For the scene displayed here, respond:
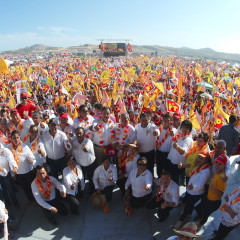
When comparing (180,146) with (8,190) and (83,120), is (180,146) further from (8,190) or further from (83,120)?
(8,190)

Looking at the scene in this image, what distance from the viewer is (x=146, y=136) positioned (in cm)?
448

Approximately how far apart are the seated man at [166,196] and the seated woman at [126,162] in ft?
2.14

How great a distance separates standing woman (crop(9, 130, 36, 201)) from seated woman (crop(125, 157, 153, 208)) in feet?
5.77

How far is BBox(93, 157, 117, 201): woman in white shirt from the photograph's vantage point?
14.1 feet

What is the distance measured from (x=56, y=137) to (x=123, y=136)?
1279 mm

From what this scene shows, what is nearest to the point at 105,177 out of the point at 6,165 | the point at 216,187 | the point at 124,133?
the point at 124,133

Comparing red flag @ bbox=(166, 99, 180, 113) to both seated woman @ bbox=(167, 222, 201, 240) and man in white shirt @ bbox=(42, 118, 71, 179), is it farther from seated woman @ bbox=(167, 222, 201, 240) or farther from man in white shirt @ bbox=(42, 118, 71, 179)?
seated woman @ bbox=(167, 222, 201, 240)

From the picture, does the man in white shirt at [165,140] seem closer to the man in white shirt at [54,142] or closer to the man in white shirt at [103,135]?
the man in white shirt at [103,135]

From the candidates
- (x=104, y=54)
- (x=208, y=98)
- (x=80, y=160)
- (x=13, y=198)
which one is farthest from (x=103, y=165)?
(x=104, y=54)

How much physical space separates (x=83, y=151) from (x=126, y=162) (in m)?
0.84

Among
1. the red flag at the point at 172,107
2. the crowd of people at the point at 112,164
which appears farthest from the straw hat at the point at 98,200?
the red flag at the point at 172,107

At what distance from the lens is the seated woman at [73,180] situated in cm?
411

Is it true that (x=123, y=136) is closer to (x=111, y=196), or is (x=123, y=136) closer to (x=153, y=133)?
(x=153, y=133)

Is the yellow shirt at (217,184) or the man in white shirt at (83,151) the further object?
the man in white shirt at (83,151)
